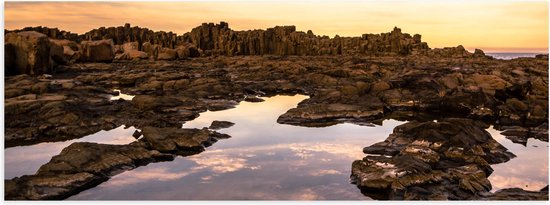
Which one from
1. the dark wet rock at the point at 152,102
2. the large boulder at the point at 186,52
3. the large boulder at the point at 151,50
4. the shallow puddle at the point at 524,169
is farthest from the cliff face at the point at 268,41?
the shallow puddle at the point at 524,169

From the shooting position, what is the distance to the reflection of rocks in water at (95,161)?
9875 millimetres

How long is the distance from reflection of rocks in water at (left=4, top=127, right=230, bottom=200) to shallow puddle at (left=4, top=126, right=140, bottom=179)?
1223mm

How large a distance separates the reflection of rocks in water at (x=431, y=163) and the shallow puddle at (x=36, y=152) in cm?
818

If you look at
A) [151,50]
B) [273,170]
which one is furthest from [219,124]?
[151,50]

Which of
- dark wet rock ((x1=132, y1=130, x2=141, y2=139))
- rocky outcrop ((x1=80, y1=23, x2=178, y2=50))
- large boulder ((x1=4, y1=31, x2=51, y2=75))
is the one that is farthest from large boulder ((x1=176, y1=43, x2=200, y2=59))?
dark wet rock ((x1=132, y1=130, x2=141, y2=139))

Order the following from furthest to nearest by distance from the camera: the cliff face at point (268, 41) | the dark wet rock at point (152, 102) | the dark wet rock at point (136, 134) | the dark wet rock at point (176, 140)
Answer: the cliff face at point (268, 41)
the dark wet rock at point (152, 102)
the dark wet rock at point (136, 134)
the dark wet rock at point (176, 140)

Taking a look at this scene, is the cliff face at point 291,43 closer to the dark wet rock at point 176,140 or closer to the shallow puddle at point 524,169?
the dark wet rock at point 176,140

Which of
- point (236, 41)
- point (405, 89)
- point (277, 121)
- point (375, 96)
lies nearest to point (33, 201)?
point (277, 121)

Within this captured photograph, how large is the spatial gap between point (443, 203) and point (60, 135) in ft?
41.3

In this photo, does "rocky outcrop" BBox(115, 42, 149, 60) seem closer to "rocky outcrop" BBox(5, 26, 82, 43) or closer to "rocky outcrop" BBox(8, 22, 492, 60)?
"rocky outcrop" BBox(5, 26, 82, 43)

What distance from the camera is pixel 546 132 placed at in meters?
17.2

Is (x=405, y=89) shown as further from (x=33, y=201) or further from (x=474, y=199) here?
(x=33, y=201)

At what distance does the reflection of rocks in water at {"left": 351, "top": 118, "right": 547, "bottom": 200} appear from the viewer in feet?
34.1

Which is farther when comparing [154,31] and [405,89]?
[154,31]
